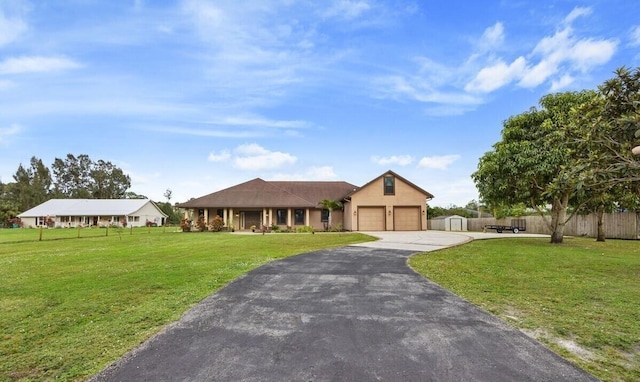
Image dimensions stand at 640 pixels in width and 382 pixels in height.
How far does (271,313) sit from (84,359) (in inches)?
97.8

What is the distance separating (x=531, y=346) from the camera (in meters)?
3.99

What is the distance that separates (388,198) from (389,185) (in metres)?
1.25

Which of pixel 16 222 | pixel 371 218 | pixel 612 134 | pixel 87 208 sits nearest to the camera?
pixel 612 134

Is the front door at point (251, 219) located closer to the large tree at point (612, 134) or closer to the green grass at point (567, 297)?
the green grass at point (567, 297)

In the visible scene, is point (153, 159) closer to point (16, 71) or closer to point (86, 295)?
point (16, 71)

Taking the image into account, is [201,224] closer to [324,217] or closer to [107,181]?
[324,217]

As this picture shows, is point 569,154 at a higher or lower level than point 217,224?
higher

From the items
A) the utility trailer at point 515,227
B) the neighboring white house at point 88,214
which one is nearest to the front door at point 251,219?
the utility trailer at point 515,227

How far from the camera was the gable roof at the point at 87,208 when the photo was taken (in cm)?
4966

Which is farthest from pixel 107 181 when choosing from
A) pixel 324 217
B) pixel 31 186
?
pixel 324 217

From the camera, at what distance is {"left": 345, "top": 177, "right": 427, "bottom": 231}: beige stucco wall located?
31828 millimetres

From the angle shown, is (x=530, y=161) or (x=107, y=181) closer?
(x=530, y=161)

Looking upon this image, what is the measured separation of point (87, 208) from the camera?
51031mm

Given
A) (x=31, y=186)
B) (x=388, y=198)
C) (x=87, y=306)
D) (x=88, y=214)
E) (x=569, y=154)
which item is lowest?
(x=87, y=306)
